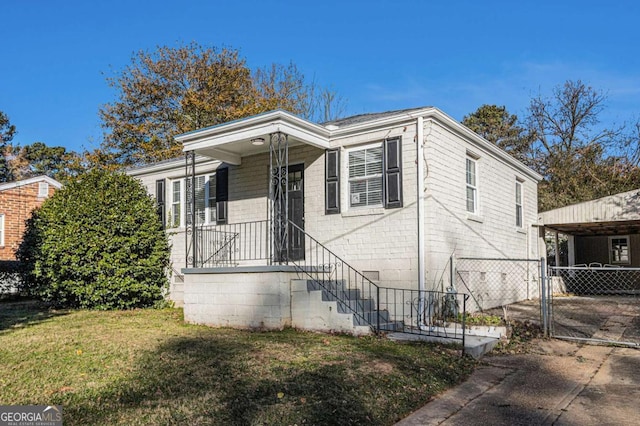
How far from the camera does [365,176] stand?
33.1ft

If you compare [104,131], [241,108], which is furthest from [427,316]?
[104,131]

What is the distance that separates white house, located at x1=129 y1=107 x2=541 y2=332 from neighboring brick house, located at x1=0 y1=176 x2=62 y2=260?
455 inches

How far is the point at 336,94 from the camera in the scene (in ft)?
92.9

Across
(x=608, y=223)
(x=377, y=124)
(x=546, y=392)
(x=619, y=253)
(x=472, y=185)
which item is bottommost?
(x=546, y=392)

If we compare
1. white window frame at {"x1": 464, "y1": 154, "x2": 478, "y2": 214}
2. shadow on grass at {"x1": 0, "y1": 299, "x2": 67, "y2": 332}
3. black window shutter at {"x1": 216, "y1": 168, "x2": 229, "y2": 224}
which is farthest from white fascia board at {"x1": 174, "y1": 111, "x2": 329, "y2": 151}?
shadow on grass at {"x1": 0, "y1": 299, "x2": 67, "y2": 332}

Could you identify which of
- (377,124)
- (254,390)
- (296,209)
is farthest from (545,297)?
(254,390)

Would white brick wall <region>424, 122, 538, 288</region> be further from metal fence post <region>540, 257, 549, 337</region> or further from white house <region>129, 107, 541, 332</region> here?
metal fence post <region>540, 257, 549, 337</region>

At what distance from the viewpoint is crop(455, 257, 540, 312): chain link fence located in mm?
10344

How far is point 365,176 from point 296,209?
5.54 ft

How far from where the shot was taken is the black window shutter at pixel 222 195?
12031 mm

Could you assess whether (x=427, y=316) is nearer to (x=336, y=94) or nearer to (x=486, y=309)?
(x=486, y=309)

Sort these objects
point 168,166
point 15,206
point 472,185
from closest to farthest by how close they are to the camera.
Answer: point 472,185 → point 168,166 → point 15,206

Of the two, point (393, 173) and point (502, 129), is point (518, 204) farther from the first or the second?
point (502, 129)

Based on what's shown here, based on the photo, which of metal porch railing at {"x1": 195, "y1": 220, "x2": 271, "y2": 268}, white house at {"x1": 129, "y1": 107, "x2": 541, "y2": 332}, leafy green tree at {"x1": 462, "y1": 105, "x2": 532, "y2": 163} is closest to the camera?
white house at {"x1": 129, "y1": 107, "x2": 541, "y2": 332}
